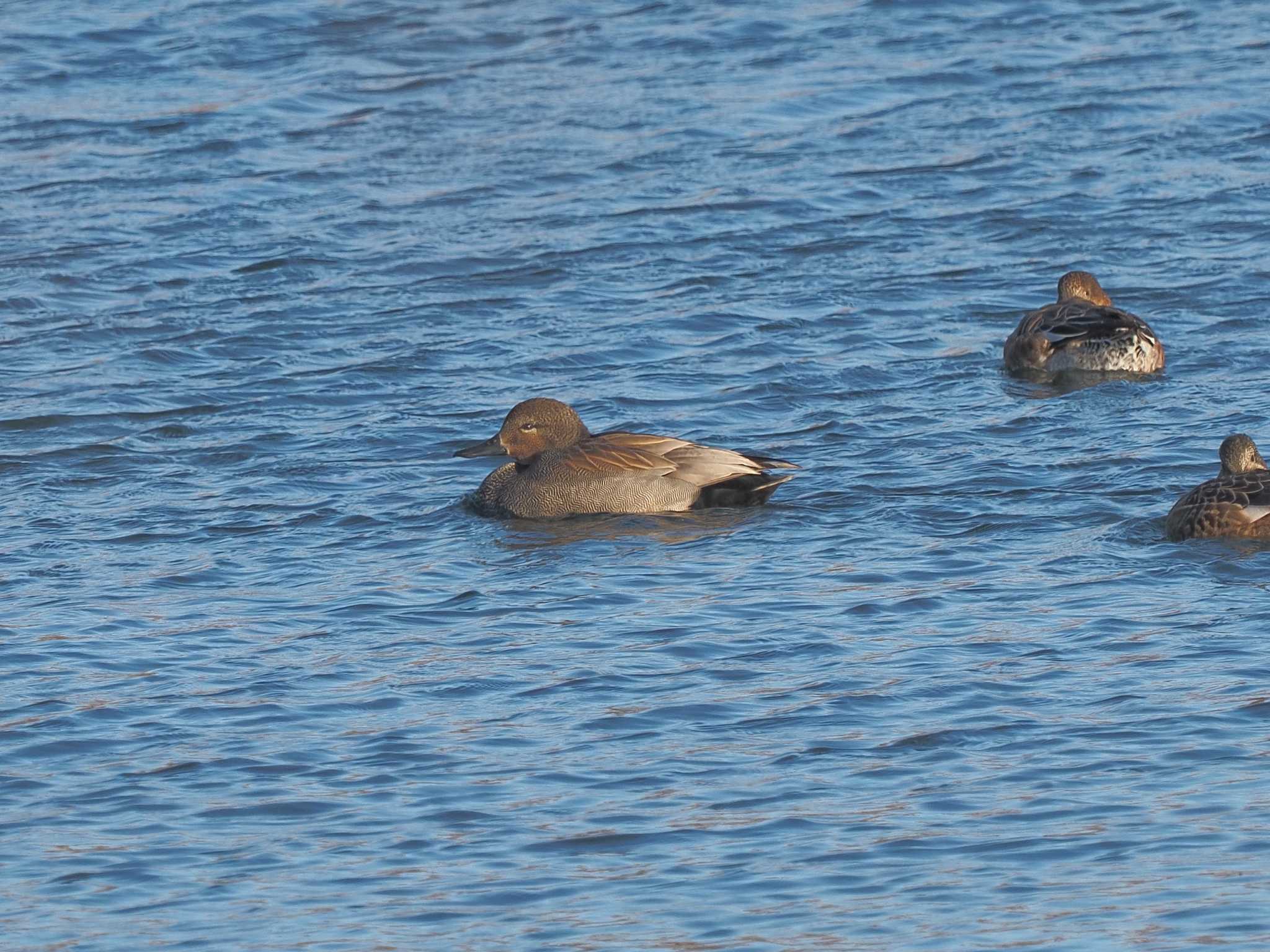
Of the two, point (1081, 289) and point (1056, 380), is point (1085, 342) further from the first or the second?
point (1081, 289)

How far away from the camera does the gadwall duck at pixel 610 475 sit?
11.8 m

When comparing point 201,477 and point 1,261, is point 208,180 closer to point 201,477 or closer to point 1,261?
point 1,261

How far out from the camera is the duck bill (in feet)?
40.6

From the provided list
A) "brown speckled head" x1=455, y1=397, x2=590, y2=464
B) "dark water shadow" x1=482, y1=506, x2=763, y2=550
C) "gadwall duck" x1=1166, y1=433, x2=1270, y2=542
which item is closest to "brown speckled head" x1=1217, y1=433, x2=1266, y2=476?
"gadwall duck" x1=1166, y1=433, x2=1270, y2=542

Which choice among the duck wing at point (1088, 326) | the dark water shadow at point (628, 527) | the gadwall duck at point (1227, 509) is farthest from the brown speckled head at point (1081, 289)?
the gadwall duck at point (1227, 509)

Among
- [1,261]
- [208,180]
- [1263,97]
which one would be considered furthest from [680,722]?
[1263,97]

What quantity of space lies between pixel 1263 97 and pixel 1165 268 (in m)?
4.97

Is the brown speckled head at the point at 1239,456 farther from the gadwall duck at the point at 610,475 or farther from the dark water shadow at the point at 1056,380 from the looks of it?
the dark water shadow at the point at 1056,380

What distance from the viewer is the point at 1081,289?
15.2 metres

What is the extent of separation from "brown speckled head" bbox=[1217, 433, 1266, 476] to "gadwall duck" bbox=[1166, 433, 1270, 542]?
0.34 m

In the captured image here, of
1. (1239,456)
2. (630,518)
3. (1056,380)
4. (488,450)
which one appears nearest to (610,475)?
(630,518)

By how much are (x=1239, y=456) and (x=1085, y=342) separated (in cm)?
316

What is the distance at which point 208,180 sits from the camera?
1948cm

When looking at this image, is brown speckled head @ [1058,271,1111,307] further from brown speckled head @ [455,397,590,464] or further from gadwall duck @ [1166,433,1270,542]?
gadwall duck @ [1166,433,1270,542]
